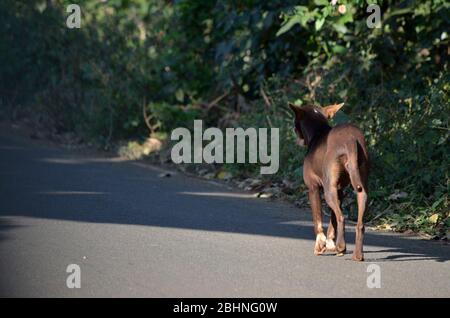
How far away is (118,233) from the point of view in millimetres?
9320

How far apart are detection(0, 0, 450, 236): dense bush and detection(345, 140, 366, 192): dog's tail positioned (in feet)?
7.07

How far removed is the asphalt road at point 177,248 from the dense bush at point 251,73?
4.38ft

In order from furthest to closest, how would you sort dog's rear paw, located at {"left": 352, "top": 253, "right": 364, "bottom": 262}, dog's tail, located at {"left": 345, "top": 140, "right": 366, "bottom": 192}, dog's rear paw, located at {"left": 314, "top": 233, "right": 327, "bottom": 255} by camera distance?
1. dog's rear paw, located at {"left": 314, "top": 233, "right": 327, "bottom": 255}
2. dog's rear paw, located at {"left": 352, "top": 253, "right": 364, "bottom": 262}
3. dog's tail, located at {"left": 345, "top": 140, "right": 366, "bottom": 192}

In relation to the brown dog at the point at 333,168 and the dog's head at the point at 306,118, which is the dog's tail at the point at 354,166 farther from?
the dog's head at the point at 306,118

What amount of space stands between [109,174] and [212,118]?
3662mm

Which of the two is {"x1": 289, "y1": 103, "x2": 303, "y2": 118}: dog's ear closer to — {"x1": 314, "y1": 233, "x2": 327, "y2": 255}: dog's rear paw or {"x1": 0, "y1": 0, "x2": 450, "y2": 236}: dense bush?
{"x1": 314, "y1": 233, "x2": 327, "y2": 255}: dog's rear paw

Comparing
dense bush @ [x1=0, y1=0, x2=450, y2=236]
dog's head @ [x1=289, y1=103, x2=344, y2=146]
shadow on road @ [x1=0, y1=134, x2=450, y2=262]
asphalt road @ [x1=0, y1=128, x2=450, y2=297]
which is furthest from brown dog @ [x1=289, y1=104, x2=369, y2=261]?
dense bush @ [x1=0, y1=0, x2=450, y2=236]

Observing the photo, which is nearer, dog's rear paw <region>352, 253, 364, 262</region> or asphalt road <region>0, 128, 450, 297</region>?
asphalt road <region>0, 128, 450, 297</region>

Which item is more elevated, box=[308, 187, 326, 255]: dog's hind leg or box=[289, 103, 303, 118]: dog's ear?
box=[289, 103, 303, 118]: dog's ear

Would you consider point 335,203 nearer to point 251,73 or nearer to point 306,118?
point 306,118

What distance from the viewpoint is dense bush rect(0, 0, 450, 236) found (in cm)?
1145

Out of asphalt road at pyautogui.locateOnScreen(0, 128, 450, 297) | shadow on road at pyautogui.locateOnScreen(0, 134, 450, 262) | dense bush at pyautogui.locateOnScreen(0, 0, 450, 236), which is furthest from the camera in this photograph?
dense bush at pyautogui.locateOnScreen(0, 0, 450, 236)

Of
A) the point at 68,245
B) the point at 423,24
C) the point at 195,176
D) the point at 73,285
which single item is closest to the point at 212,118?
the point at 195,176

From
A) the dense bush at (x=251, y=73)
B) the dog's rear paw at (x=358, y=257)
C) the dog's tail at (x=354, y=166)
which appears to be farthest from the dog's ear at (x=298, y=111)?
the dense bush at (x=251, y=73)
